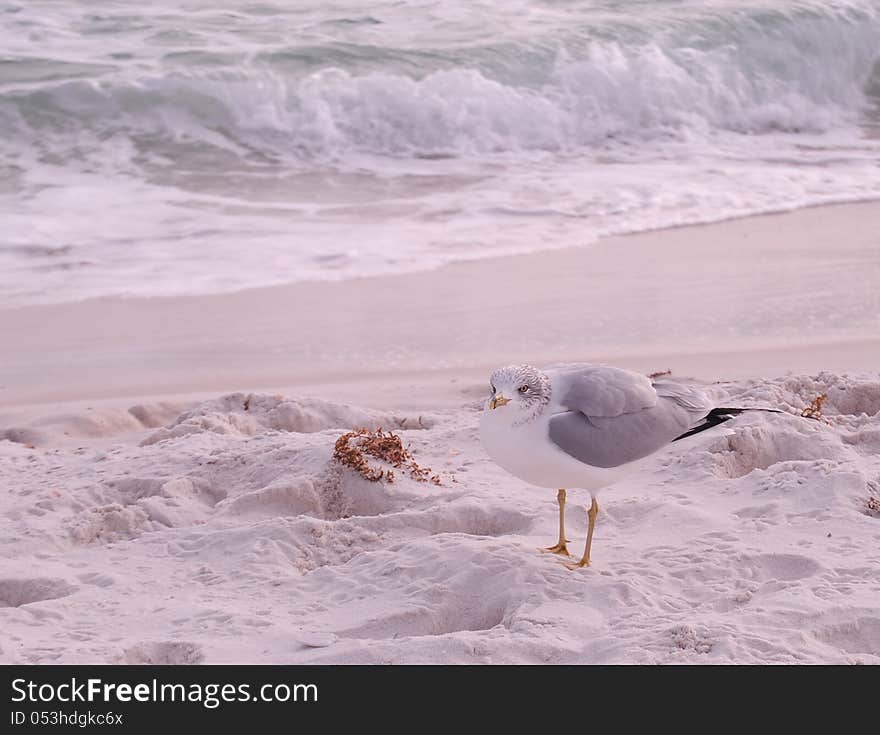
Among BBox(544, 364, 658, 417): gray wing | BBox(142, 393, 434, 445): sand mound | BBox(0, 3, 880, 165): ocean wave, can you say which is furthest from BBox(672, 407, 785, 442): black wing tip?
BBox(0, 3, 880, 165): ocean wave

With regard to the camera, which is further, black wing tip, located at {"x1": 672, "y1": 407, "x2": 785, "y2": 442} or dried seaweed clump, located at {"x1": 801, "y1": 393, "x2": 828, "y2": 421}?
dried seaweed clump, located at {"x1": 801, "y1": 393, "x2": 828, "y2": 421}

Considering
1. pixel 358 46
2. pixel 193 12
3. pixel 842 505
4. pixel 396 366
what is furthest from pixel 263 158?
pixel 842 505

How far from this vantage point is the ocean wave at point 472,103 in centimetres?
1180

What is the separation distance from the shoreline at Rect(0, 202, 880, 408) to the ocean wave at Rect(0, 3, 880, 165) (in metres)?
4.26

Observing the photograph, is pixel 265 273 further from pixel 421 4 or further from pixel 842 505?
pixel 421 4

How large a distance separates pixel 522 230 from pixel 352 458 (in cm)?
464

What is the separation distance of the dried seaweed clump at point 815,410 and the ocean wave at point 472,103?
701cm

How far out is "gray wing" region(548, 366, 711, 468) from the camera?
3.49 metres

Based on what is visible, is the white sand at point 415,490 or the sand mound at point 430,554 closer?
the sand mound at point 430,554

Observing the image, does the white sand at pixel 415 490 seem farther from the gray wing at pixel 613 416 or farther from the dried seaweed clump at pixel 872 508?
the gray wing at pixel 613 416

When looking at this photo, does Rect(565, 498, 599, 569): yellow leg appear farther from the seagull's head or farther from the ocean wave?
the ocean wave

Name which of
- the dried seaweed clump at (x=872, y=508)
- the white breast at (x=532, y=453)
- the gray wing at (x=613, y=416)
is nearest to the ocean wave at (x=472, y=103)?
the dried seaweed clump at (x=872, y=508)

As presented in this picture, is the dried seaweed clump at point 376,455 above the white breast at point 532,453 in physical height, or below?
below
